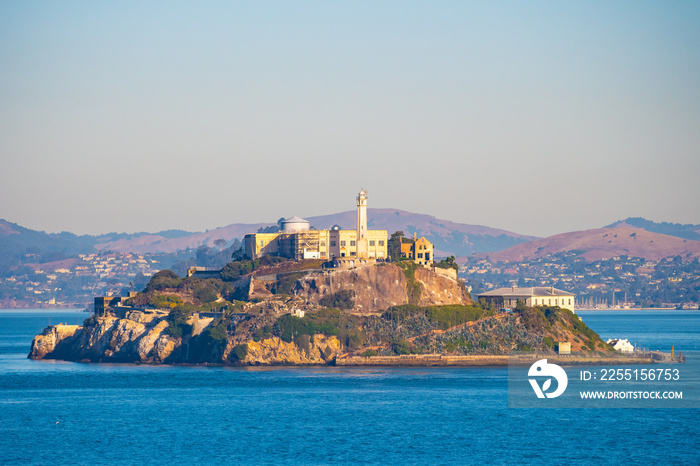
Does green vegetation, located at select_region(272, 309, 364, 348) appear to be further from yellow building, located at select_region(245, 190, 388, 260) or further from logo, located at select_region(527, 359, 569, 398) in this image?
logo, located at select_region(527, 359, 569, 398)

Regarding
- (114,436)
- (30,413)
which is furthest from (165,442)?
(30,413)

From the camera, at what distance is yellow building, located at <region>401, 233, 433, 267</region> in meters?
116

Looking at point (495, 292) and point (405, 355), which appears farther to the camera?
point (495, 292)

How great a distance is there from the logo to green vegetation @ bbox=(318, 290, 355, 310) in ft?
64.1

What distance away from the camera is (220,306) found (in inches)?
4235

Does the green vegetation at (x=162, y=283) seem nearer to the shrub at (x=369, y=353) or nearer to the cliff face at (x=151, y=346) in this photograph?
the cliff face at (x=151, y=346)

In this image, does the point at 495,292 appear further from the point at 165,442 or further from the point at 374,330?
the point at 165,442

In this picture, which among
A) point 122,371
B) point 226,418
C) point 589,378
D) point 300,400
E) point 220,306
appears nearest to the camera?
point 226,418

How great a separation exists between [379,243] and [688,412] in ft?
161

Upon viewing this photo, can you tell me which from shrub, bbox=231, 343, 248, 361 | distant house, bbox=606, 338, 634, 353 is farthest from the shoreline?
shrub, bbox=231, 343, 248, 361

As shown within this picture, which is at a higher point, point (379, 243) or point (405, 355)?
point (379, 243)

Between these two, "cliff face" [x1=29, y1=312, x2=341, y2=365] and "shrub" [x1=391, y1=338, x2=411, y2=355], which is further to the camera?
"cliff face" [x1=29, y1=312, x2=341, y2=365]

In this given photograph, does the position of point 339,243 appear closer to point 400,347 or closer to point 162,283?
point 400,347

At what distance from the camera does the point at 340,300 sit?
4085 inches
